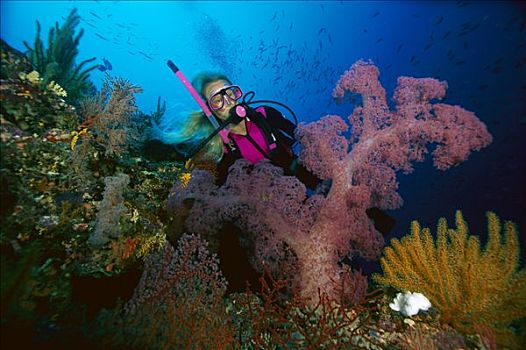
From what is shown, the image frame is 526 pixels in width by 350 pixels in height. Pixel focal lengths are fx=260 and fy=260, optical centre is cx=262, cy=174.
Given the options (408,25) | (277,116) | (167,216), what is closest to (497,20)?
(408,25)

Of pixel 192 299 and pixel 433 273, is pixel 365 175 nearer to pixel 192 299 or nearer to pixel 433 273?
pixel 433 273

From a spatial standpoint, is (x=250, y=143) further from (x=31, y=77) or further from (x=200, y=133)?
(x=31, y=77)

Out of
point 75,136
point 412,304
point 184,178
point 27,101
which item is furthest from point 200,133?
→ point 412,304

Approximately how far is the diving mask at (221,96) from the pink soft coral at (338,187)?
206cm

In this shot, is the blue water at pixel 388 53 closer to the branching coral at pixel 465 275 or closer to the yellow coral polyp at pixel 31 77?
the yellow coral polyp at pixel 31 77

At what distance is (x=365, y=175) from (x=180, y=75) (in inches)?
166

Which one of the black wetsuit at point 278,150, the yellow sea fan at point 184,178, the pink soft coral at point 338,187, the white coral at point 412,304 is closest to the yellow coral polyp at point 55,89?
the yellow sea fan at point 184,178

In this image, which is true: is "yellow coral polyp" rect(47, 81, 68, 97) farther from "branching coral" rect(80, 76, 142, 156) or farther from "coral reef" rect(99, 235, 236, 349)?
"coral reef" rect(99, 235, 236, 349)

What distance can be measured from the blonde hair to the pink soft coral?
1636 millimetres

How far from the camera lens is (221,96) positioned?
17.1ft

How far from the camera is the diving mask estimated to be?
17.0ft

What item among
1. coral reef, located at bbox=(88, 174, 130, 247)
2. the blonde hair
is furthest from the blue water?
coral reef, located at bbox=(88, 174, 130, 247)

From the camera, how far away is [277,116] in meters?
5.16

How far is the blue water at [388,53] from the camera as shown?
66.0ft
